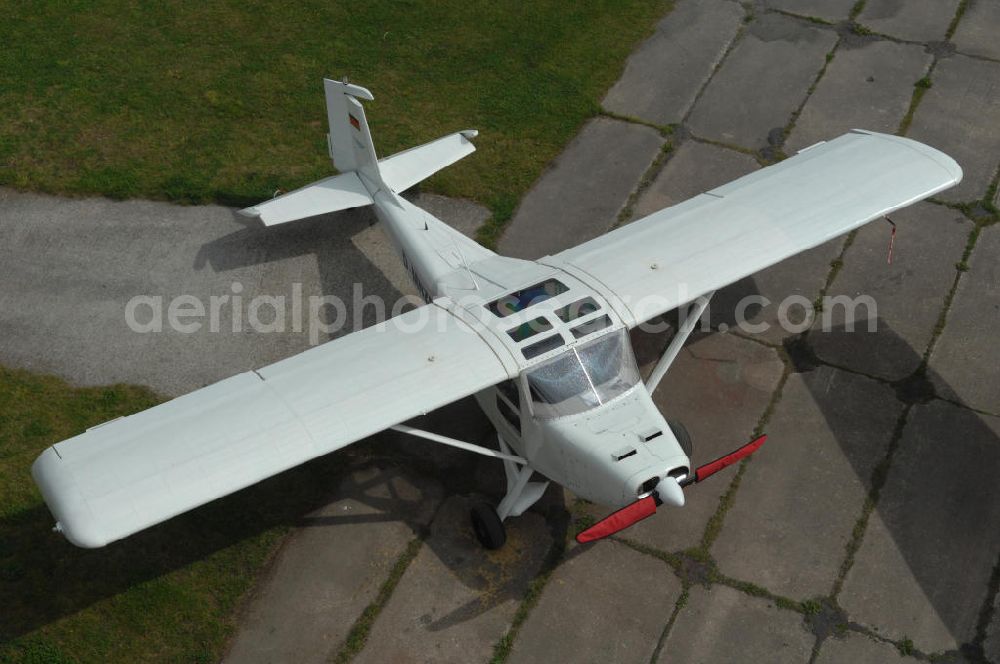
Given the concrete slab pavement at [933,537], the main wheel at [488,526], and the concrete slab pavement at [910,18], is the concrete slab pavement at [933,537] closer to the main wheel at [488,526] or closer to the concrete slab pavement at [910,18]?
the main wheel at [488,526]

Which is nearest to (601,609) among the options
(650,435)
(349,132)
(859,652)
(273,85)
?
(650,435)

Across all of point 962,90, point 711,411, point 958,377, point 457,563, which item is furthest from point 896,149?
point 457,563

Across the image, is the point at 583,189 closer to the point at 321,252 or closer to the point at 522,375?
the point at 321,252

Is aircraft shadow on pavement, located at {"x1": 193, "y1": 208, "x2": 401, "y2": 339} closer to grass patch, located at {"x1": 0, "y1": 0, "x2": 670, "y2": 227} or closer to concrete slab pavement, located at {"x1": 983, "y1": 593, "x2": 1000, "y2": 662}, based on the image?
grass patch, located at {"x1": 0, "y1": 0, "x2": 670, "y2": 227}

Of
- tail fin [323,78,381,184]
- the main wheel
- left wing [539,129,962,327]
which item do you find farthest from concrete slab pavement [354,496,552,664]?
tail fin [323,78,381,184]

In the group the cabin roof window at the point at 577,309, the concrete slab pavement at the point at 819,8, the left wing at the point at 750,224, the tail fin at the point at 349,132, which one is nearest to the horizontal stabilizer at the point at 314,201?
the tail fin at the point at 349,132
